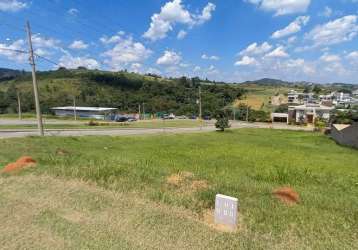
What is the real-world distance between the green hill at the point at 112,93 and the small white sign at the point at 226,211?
347 feet

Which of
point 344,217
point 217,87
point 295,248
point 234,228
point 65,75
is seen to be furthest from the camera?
point 217,87

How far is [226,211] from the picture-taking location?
217 inches

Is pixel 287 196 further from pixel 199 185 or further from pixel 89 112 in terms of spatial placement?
pixel 89 112

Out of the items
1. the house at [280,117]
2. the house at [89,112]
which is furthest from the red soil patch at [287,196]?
the house at [280,117]

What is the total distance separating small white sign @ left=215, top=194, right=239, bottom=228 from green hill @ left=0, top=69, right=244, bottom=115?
10580cm

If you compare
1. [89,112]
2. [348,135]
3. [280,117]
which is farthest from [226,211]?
[280,117]

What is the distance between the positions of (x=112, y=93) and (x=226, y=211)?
129m

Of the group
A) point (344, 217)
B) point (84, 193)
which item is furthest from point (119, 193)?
point (344, 217)

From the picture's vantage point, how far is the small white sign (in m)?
5.43

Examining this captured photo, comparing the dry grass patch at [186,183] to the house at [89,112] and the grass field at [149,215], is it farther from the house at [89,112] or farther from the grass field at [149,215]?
the house at [89,112]

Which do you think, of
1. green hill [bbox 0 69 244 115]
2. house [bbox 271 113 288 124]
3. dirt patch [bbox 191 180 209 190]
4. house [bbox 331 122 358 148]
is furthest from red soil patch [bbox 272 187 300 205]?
green hill [bbox 0 69 244 115]

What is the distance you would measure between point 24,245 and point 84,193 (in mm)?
2557

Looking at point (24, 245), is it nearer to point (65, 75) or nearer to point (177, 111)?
point (177, 111)

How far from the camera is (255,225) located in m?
5.57
